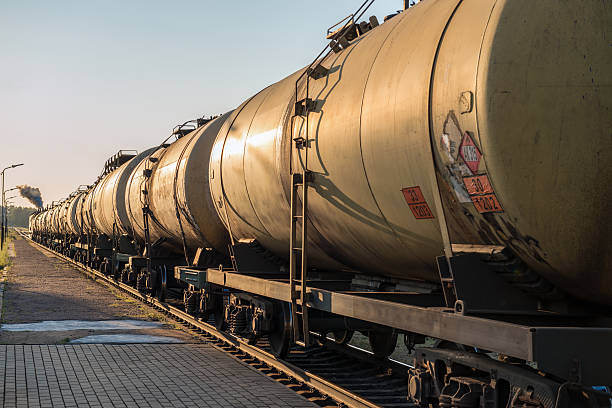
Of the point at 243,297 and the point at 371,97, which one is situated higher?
the point at 371,97

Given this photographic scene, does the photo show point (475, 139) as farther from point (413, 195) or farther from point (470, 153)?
point (413, 195)

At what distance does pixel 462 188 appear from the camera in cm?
504

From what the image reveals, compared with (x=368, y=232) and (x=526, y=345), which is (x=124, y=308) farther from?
(x=526, y=345)

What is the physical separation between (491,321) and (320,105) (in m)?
3.56

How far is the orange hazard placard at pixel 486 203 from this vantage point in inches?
184

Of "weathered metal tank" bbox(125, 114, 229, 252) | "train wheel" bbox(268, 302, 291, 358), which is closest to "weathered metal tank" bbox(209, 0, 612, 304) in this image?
"train wheel" bbox(268, 302, 291, 358)

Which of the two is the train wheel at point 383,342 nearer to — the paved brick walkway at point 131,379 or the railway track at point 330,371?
the railway track at point 330,371

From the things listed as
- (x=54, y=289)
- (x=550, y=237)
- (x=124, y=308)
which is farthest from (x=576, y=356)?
(x=54, y=289)

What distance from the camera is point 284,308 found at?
9.54 meters

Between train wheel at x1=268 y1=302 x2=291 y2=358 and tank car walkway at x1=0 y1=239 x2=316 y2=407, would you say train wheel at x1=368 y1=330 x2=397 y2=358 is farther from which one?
tank car walkway at x1=0 y1=239 x2=316 y2=407

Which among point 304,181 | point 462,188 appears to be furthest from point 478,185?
point 304,181

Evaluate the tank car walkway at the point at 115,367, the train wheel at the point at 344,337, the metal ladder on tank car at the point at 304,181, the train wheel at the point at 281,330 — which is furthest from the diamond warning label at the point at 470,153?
the train wheel at the point at 344,337

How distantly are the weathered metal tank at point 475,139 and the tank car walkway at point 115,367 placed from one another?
2662 mm

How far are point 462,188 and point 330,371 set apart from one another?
5.40m
